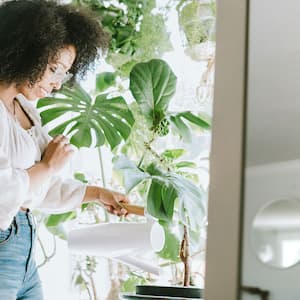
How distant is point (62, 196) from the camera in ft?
4.16

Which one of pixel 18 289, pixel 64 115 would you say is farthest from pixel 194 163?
pixel 18 289

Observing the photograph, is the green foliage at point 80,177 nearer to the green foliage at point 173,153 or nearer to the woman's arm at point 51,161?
the woman's arm at point 51,161

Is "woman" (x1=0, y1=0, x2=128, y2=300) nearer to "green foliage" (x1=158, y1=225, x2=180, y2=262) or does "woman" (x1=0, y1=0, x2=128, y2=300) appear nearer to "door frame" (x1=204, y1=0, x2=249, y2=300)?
"green foliage" (x1=158, y1=225, x2=180, y2=262)

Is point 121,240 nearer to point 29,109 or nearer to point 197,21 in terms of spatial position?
point 29,109

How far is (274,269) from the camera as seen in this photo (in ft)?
1.95

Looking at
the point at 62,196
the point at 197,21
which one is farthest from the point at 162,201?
the point at 197,21

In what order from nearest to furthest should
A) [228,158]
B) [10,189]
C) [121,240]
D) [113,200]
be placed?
[228,158]
[10,189]
[121,240]
[113,200]

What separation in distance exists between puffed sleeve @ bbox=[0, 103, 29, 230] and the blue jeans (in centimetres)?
5

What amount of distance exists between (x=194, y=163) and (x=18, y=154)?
0.42 metres

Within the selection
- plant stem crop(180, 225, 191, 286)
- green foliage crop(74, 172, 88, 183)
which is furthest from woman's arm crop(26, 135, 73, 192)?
plant stem crop(180, 225, 191, 286)

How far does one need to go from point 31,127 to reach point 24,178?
200mm

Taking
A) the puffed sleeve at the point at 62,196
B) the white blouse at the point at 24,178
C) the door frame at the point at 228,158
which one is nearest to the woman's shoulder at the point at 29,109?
the white blouse at the point at 24,178

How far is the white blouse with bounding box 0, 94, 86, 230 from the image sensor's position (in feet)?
3.42

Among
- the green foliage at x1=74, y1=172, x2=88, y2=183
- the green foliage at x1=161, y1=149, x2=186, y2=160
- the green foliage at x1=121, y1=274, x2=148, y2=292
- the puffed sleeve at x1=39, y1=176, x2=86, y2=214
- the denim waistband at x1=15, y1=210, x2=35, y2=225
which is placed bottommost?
the green foliage at x1=121, y1=274, x2=148, y2=292
